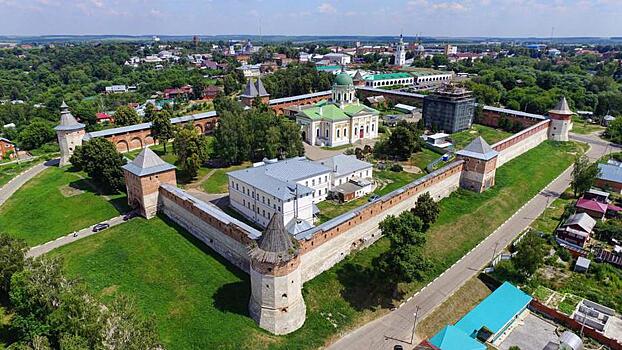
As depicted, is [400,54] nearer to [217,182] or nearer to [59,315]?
[217,182]

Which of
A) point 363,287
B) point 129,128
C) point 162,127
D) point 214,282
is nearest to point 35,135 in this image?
point 129,128

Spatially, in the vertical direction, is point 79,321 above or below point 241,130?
below

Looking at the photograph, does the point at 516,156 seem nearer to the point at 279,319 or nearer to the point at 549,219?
the point at 549,219

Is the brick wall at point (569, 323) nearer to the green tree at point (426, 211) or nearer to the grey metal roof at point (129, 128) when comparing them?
the green tree at point (426, 211)

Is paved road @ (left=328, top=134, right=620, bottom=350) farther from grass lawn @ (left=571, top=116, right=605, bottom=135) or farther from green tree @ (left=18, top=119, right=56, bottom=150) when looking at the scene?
green tree @ (left=18, top=119, right=56, bottom=150)

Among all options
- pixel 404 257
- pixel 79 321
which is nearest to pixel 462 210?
pixel 404 257

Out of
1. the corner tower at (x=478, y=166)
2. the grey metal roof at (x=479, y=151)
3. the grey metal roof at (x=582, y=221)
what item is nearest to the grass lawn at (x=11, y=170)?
the corner tower at (x=478, y=166)
